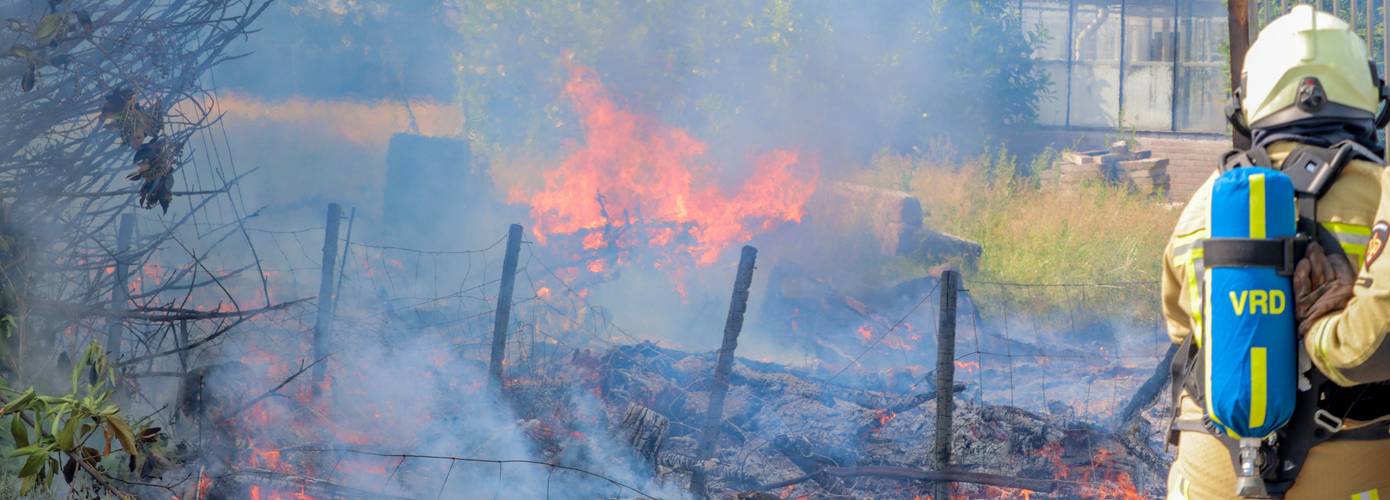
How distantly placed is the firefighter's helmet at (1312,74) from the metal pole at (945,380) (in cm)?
311

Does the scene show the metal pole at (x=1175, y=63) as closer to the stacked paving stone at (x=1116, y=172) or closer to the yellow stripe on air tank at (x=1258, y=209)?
the stacked paving stone at (x=1116, y=172)

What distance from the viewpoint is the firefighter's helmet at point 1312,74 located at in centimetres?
303

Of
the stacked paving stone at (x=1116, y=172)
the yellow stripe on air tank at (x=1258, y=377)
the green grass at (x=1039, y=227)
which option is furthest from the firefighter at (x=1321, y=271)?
the stacked paving stone at (x=1116, y=172)

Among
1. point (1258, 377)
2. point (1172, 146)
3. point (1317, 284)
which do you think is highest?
point (1172, 146)

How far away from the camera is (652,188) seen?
1526 cm

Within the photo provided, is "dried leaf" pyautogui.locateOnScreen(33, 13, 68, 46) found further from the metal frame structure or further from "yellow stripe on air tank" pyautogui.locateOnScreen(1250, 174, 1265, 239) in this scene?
the metal frame structure

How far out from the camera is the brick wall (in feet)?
55.2

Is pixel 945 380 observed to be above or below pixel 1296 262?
below

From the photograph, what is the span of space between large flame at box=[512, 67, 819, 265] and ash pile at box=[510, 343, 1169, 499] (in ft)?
17.9

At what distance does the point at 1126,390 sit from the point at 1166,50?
11067mm

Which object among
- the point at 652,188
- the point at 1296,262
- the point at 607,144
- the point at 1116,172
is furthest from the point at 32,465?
the point at 1116,172

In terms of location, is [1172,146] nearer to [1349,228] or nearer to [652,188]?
[652,188]

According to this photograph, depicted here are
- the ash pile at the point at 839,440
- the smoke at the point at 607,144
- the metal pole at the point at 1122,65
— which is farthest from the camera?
the metal pole at the point at 1122,65

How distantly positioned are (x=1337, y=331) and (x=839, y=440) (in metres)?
5.65
